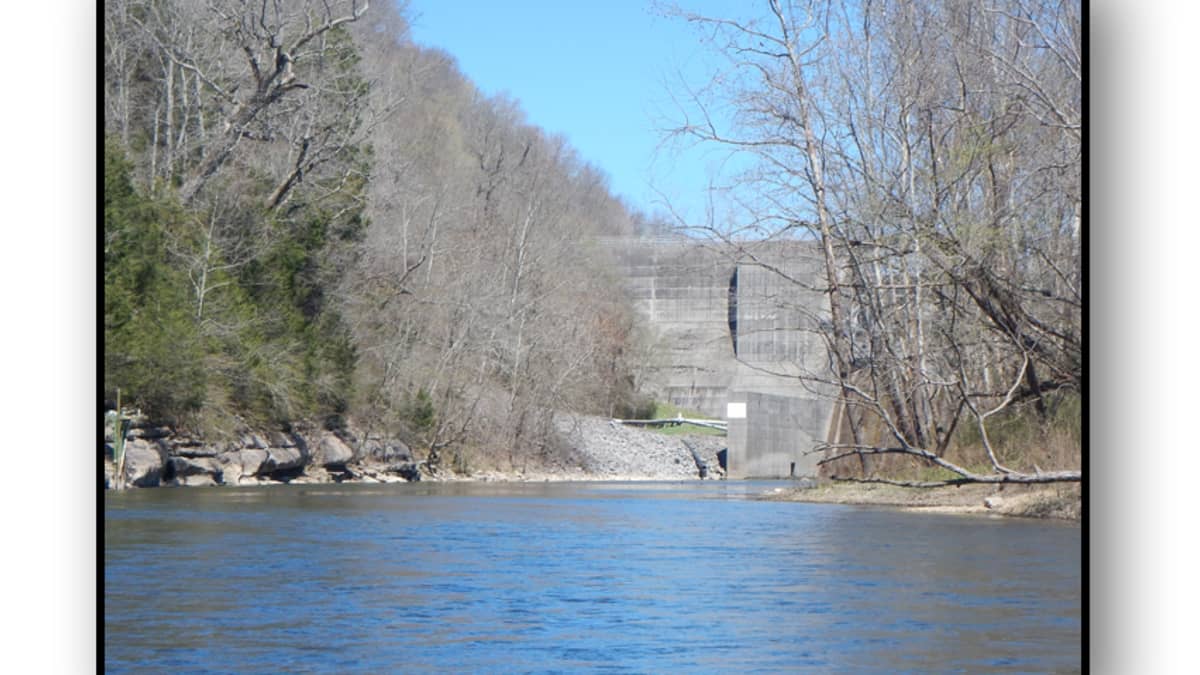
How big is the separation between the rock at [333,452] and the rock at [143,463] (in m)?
1.88

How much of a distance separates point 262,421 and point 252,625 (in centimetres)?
465

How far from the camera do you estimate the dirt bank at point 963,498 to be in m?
6.35

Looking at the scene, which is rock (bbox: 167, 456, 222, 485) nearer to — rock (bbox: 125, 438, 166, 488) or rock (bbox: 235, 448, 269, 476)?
rock (bbox: 235, 448, 269, 476)

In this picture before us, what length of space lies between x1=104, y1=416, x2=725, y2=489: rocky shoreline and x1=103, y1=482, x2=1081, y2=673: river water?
39 centimetres

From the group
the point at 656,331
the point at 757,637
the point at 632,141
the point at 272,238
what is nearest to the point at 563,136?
Answer: the point at 632,141

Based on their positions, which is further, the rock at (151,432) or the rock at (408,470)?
the rock at (408,470)

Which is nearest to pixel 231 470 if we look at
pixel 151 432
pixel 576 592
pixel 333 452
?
pixel 333 452

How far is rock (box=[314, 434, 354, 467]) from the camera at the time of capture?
10109mm

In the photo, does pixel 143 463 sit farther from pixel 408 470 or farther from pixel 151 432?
pixel 408 470

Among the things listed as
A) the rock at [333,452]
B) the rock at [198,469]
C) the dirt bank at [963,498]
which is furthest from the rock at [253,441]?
the dirt bank at [963,498]

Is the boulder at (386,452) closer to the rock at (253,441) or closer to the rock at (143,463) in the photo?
the rock at (253,441)

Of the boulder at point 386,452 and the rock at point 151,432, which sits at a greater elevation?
the rock at point 151,432

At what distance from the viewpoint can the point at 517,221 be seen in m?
8.38
